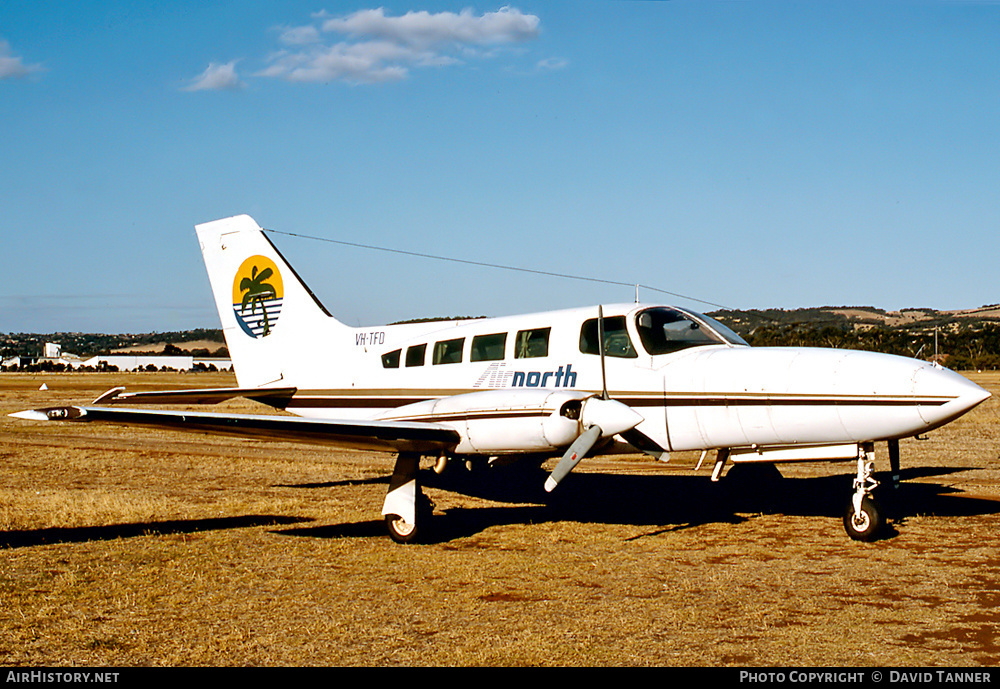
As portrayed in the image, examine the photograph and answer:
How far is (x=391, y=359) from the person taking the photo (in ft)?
49.5

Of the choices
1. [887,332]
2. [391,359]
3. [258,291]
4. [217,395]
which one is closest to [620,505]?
[391,359]

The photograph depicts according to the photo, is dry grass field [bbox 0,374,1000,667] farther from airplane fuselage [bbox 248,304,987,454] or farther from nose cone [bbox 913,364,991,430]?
nose cone [bbox 913,364,991,430]

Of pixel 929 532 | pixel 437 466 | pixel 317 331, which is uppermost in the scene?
pixel 317 331

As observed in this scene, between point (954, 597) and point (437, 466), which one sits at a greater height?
point (437, 466)

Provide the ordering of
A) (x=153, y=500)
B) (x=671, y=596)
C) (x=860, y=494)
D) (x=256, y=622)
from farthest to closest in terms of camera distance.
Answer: (x=153, y=500), (x=860, y=494), (x=671, y=596), (x=256, y=622)

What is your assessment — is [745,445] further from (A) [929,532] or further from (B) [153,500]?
(B) [153,500]

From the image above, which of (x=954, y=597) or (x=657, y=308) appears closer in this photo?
(x=954, y=597)

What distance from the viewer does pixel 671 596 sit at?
28.9 ft

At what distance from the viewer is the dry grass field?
7191 mm

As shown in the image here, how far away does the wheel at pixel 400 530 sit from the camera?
465 inches

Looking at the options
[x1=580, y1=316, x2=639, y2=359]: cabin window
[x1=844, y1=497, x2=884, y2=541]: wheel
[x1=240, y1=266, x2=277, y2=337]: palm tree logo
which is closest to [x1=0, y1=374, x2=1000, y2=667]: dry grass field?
[x1=844, y1=497, x2=884, y2=541]: wheel
